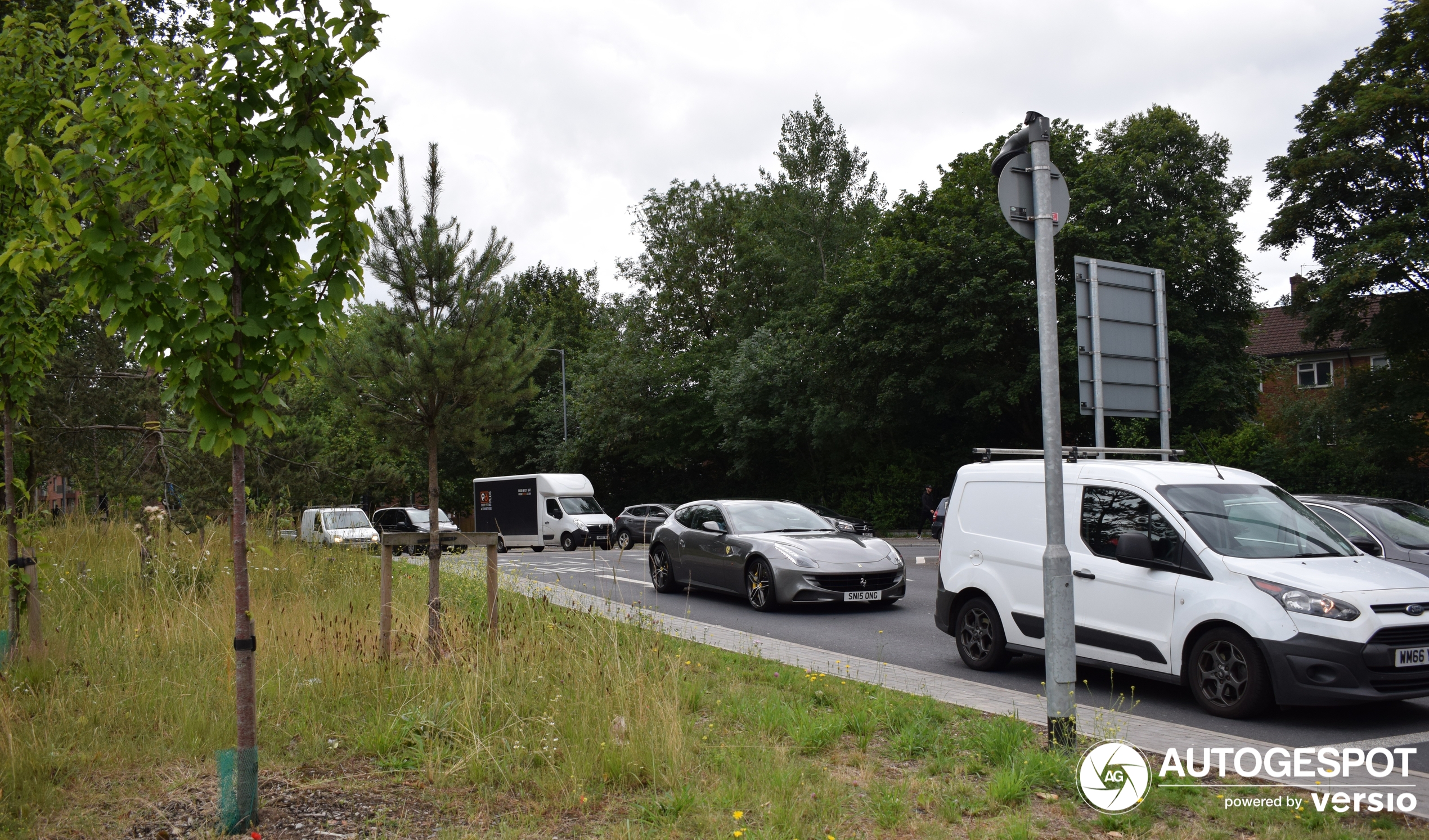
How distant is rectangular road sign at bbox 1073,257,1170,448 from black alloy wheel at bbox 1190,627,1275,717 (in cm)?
604

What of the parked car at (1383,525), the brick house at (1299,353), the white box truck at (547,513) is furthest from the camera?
the brick house at (1299,353)

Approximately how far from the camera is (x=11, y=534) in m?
7.31

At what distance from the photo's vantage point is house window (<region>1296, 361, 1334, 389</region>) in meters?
52.2

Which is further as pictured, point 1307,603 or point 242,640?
point 1307,603

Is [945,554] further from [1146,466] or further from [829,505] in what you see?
[829,505]

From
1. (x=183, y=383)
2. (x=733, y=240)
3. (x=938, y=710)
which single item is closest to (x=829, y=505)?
(x=733, y=240)

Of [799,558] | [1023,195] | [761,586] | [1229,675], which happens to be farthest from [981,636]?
[1023,195]

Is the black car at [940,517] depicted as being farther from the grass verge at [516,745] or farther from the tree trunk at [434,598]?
the grass verge at [516,745]

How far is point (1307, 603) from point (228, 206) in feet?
22.6

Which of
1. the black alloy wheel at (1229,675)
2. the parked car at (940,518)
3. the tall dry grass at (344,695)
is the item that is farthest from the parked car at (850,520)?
the tall dry grass at (344,695)

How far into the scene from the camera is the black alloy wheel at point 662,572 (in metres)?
15.2

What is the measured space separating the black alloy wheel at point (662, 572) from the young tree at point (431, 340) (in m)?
3.28

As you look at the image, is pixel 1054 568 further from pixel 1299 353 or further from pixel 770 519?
pixel 1299 353

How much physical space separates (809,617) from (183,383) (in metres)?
9.04
